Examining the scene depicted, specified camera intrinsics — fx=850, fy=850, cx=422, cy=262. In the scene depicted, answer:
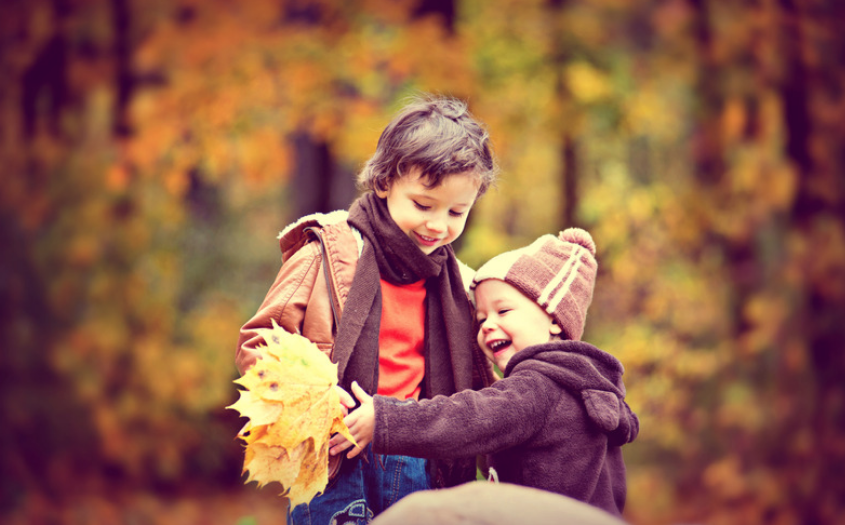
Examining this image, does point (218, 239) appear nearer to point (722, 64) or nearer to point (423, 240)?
point (722, 64)

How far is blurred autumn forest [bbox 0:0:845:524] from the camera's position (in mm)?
6262

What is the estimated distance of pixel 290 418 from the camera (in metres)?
2.19

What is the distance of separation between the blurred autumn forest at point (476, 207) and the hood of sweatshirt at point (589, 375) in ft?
11.4

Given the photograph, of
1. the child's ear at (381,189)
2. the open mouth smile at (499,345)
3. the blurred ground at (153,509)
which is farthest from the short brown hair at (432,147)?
the blurred ground at (153,509)

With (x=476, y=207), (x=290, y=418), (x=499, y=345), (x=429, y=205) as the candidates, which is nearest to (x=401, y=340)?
(x=499, y=345)

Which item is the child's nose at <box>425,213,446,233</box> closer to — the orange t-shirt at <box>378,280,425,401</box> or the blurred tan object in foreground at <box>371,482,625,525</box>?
the orange t-shirt at <box>378,280,425,401</box>

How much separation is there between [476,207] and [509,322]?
340 centimetres

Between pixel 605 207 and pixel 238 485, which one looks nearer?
pixel 605 207

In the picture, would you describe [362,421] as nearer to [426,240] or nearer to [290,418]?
[290,418]

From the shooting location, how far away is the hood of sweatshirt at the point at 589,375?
2414 millimetres

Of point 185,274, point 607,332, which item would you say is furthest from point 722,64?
point 185,274

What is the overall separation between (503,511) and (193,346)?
583 cm

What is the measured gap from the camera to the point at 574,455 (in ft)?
7.94

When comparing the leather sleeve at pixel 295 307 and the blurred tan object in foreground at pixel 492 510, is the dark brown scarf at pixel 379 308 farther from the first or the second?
the blurred tan object in foreground at pixel 492 510
